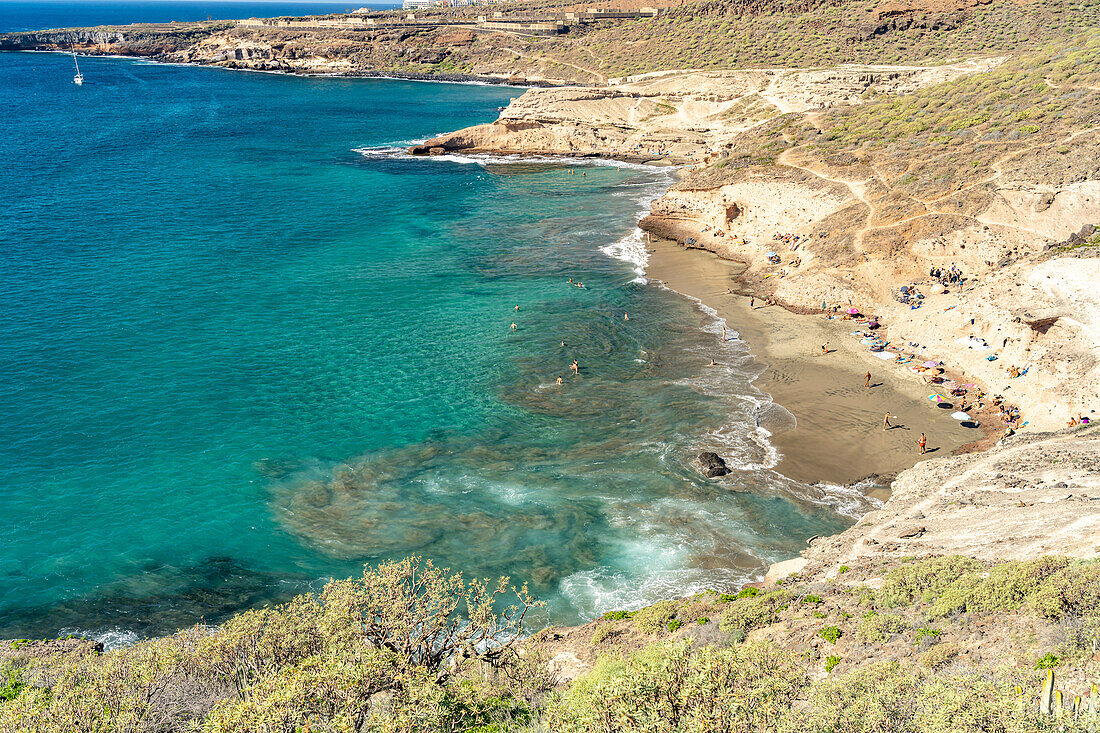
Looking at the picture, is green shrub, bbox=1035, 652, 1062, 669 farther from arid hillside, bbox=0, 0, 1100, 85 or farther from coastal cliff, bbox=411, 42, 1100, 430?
arid hillside, bbox=0, 0, 1100, 85

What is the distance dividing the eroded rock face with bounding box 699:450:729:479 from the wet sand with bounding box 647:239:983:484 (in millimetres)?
3189

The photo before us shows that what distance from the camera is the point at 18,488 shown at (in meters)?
39.6

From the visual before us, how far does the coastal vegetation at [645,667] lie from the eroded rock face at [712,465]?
37.9 feet

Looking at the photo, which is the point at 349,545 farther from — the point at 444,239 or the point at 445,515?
the point at 444,239

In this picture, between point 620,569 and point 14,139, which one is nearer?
point 620,569

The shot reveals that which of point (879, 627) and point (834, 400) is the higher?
point (879, 627)

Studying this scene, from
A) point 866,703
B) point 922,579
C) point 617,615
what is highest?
point 866,703

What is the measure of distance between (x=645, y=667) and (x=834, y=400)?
106 ft

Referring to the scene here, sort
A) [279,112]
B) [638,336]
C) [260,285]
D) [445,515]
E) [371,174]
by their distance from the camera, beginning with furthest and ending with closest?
1. [279,112]
2. [371,174]
3. [260,285]
4. [638,336]
5. [445,515]

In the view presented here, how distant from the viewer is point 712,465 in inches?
1580

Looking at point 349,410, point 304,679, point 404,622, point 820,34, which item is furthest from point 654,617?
point 820,34

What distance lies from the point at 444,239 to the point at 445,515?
46.6m

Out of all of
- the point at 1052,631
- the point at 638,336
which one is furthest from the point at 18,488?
the point at 1052,631

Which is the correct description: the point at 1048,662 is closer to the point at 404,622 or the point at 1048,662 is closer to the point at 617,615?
the point at 617,615
